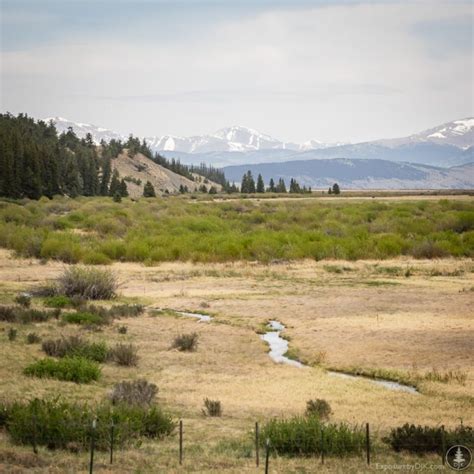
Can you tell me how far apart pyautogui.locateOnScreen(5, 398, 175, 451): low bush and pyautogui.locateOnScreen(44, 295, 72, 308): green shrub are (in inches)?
755

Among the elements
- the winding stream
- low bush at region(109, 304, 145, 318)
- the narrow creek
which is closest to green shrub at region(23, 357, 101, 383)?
the narrow creek

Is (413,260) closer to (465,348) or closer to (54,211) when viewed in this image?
(465,348)

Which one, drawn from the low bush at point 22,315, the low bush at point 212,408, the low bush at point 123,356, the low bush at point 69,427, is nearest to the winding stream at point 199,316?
the low bush at point 22,315

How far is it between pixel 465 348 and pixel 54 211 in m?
65.9

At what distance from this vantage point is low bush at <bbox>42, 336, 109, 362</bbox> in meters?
23.3

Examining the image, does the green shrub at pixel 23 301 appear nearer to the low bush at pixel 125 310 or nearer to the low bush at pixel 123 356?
the low bush at pixel 125 310

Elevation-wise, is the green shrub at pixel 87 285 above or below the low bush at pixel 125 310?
above

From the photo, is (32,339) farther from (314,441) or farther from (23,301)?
(314,441)

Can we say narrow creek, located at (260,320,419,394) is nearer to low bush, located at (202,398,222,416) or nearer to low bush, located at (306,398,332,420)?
low bush, located at (306,398,332,420)

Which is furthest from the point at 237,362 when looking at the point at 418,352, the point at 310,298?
the point at 310,298

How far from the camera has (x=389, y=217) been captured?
264 feet

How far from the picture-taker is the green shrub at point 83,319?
1168 inches

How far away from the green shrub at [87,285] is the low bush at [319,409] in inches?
831

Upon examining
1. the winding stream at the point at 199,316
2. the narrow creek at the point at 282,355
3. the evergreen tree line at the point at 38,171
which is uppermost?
the evergreen tree line at the point at 38,171
